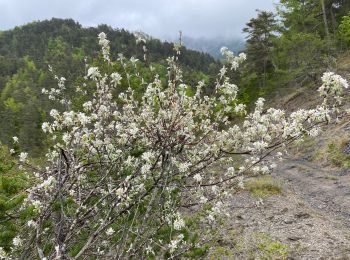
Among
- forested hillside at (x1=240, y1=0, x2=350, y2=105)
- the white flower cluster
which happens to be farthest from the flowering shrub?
forested hillside at (x1=240, y1=0, x2=350, y2=105)

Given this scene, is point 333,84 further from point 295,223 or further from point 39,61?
point 39,61

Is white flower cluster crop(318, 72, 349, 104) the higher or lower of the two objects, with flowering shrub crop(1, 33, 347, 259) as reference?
higher

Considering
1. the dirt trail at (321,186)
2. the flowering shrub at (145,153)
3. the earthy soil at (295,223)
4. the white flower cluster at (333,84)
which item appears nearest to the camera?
the white flower cluster at (333,84)

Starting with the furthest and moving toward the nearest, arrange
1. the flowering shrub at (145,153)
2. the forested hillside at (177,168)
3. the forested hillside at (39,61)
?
the forested hillside at (39,61)
the forested hillside at (177,168)
the flowering shrub at (145,153)

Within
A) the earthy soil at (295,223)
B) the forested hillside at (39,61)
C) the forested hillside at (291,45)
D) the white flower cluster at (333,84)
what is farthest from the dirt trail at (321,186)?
the forested hillside at (39,61)

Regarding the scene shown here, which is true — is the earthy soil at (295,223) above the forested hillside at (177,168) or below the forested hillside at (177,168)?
below

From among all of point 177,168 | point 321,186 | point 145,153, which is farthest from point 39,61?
point 145,153

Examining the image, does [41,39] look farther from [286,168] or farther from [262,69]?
[286,168]

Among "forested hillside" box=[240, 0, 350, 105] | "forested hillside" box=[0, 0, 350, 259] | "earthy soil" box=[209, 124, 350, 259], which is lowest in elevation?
"earthy soil" box=[209, 124, 350, 259]

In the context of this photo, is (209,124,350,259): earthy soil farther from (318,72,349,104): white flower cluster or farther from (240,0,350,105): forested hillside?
(240,0,350,105): forested hillside

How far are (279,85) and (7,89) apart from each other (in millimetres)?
94685

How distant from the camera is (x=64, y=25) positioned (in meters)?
193

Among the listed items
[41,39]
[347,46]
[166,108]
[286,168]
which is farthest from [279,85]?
[41,39]

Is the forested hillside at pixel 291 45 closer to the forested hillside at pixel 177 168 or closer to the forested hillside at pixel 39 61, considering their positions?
the forested hillside at pixel 177 168
